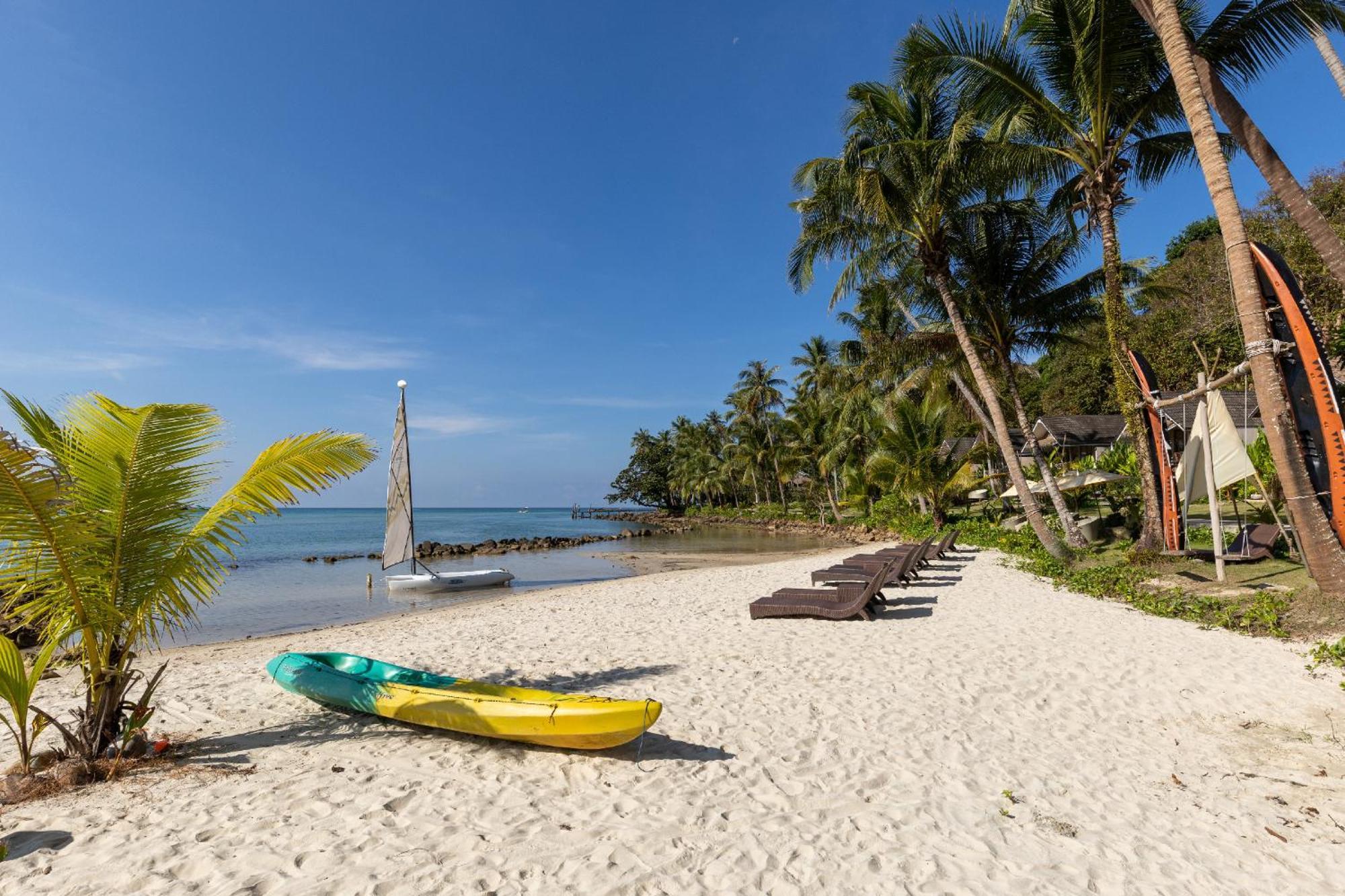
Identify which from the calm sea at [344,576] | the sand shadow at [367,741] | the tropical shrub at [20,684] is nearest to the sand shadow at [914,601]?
the sand shadow at [367,741]

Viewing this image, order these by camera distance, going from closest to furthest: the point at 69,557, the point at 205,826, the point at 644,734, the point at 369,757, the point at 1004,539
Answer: the point at 205,826, the point at 69,557, the point at 369,757, the point at 644,734, the point at 1004,539

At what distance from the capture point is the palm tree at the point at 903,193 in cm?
1348

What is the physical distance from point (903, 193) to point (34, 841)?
1586cm

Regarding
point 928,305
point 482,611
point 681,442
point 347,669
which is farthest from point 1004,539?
point 681,442

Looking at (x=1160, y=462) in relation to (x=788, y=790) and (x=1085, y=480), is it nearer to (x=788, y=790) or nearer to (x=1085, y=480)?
(x=1085, y=480)

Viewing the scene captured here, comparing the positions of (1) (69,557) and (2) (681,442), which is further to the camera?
(2) (681,442)

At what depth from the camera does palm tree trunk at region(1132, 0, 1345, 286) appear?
8.09 meters

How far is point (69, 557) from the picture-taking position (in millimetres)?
3932

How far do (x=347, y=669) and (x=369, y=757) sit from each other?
1.63m

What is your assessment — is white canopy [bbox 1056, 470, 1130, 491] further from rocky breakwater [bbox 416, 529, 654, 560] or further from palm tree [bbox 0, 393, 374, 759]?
rocky breakwater [bbox 416, 529, 654, 560]

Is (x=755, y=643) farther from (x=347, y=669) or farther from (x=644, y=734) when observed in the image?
(x=347, y=669)

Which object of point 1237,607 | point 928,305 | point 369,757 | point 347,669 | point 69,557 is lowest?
point 1237,607

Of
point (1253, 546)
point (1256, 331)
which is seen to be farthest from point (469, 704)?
point (1253, 546)

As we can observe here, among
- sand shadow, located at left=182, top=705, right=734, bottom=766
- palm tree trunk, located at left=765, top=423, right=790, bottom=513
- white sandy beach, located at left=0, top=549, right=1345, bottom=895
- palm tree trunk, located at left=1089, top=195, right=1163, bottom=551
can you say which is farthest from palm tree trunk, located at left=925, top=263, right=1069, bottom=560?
palm tree trunk, located at left=765, top=423, right=790, bottom=513
